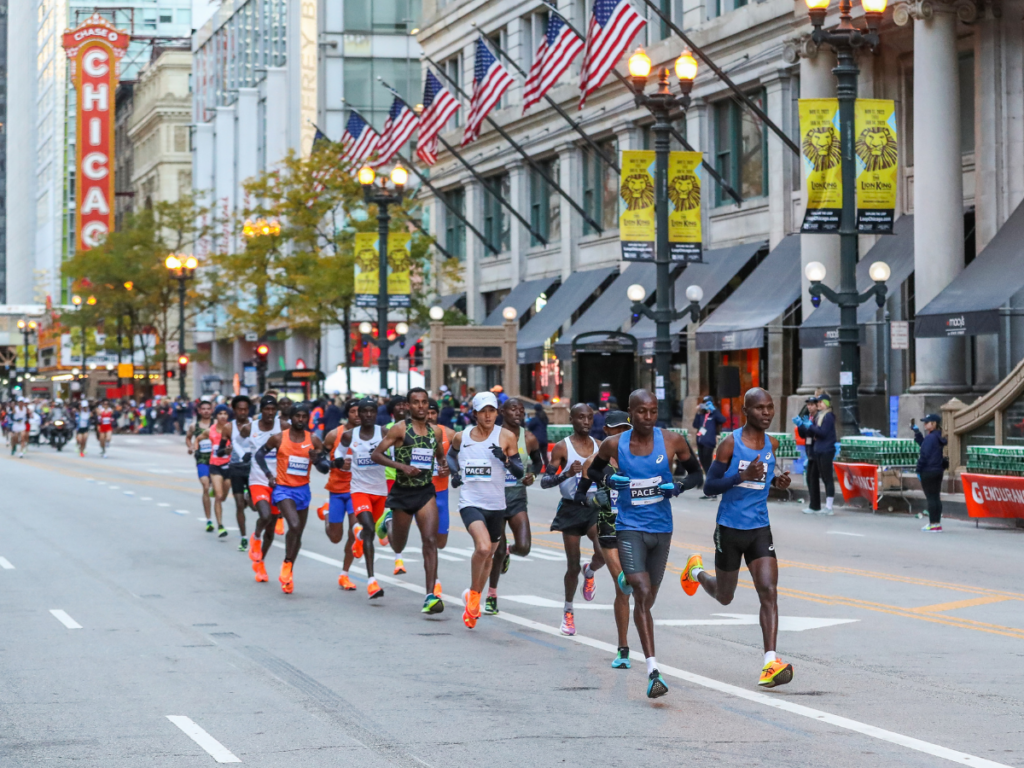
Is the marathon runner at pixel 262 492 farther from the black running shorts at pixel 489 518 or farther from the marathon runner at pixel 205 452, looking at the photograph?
the marathon runner at pixel 205 452

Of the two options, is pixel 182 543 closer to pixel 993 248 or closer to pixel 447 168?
pixel 993 248

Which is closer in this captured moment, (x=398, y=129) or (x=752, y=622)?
(x=752, y=622)

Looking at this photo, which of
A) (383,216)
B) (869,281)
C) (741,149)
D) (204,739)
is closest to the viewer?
(204,739)

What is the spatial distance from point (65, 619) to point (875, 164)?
17562 mm

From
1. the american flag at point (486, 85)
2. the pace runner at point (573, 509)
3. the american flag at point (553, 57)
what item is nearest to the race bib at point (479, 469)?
the pace runner at point (573, 509)

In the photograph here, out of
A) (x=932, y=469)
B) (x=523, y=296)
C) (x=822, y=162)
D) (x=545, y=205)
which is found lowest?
(x=932, y=469)

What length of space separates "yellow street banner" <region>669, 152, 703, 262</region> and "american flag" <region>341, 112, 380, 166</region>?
1209cm

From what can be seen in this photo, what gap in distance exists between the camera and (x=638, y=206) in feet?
106

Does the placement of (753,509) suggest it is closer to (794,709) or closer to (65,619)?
(794,709)

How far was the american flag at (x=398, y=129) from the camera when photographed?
134ft

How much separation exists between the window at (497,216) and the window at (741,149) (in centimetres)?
1272

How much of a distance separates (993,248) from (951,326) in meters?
2.04

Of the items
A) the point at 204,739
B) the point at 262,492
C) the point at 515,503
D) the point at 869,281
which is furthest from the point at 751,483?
the point at 869,281

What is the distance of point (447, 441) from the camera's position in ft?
46.7
